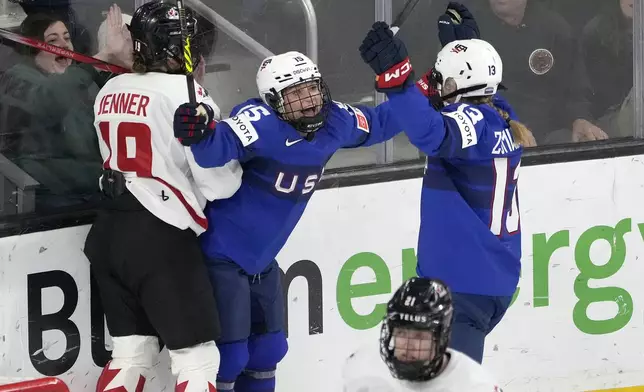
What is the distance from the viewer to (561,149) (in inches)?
212

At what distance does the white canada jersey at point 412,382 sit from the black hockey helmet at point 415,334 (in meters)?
0.02

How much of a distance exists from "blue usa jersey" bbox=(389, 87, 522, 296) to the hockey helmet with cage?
0.36 meters

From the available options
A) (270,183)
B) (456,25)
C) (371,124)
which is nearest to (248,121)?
(270,183)

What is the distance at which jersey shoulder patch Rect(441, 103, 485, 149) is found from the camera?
414cm

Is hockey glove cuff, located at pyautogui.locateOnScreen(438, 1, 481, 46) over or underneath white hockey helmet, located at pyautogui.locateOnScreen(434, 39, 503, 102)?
over

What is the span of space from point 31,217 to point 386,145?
1339 mm

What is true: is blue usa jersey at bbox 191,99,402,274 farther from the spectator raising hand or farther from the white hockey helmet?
the spectator raising hand

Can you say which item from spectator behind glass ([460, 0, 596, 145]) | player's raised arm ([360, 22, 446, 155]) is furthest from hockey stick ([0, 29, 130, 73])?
spectator behind glass ([460, 0, 596, 145])

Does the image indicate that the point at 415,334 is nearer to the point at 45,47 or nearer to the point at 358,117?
the point at 358,117

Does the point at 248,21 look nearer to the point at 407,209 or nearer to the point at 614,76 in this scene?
the point at 407,209

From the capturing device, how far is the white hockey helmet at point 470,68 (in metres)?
4.31

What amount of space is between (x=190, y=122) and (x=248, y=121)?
311 millimetres

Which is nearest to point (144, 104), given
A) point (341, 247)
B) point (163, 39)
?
point (163, 39)

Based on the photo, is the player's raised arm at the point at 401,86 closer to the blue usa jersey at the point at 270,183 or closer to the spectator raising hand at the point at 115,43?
the blue usa jersey at the point at 270,183
